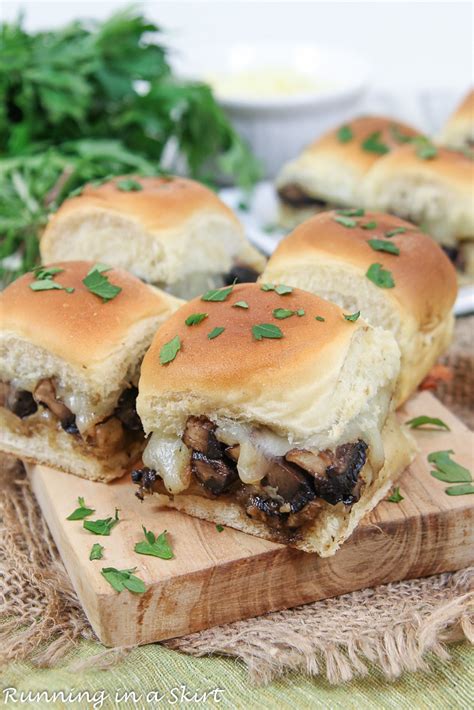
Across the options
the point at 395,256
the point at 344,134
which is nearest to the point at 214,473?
the point at 395,256

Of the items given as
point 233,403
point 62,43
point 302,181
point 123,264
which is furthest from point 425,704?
point 62,43

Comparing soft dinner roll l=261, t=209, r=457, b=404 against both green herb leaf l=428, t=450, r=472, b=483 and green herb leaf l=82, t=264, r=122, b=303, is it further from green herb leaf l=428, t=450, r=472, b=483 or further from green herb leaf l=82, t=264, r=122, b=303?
green herb leaf l=82, t=264, r=122, b=303

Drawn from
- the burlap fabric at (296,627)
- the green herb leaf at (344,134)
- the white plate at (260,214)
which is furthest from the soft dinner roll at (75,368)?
the green herb leaf at (344,134)

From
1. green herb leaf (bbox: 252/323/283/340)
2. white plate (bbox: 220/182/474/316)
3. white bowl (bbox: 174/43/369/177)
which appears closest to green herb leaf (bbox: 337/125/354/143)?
white plate (bbox: 220/182/474/316)

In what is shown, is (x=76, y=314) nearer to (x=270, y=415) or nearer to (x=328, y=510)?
(x=270, y=415)

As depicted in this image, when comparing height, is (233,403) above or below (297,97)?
above

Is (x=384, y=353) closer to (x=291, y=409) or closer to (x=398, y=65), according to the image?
(x=291, y=409)
